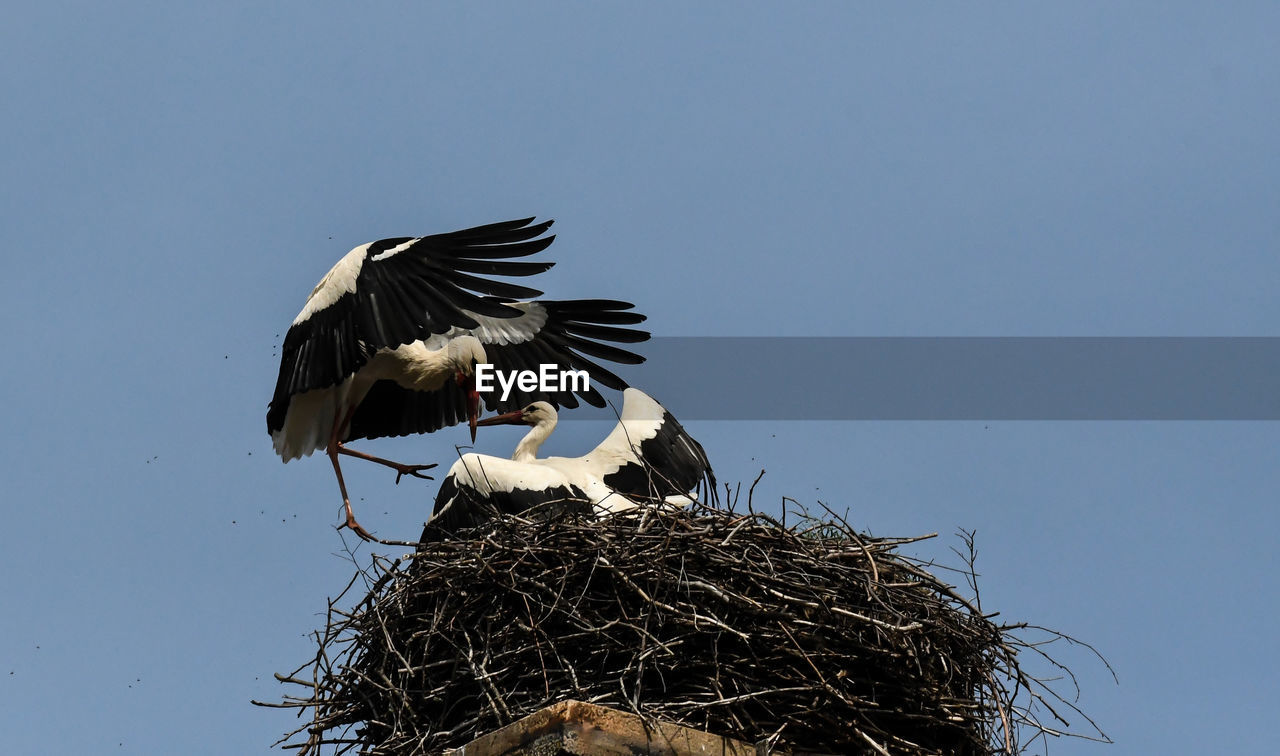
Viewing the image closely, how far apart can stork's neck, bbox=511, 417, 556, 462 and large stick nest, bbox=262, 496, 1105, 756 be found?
1768 millimetres

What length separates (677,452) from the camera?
337 inches

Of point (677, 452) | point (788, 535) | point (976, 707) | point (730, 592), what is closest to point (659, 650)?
point (730, 592)

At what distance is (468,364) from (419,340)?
1.06 ft

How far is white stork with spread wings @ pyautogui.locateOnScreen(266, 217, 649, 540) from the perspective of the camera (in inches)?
314

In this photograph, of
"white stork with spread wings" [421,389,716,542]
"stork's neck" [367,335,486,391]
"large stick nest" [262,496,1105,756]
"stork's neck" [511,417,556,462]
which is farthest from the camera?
"stork's neck" [367,335,486,391]

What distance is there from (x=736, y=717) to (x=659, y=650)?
0.38 meters

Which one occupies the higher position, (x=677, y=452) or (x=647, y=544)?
(x=677, y=452)

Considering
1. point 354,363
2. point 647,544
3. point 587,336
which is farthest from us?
point 587,336

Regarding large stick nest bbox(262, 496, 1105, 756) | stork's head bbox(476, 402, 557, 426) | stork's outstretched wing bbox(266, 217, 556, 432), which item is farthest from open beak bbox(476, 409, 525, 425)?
large stick nest bbox(262, 496, 1105, 756)

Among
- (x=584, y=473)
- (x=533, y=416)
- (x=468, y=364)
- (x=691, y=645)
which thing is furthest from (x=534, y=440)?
(x=691, y=645)

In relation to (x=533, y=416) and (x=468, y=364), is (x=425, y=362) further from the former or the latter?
(x=533, y=416)

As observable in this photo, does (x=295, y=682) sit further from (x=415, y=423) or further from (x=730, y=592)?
(x=415, y=423)

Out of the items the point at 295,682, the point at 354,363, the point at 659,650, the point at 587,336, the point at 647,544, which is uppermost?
the point at 587,336

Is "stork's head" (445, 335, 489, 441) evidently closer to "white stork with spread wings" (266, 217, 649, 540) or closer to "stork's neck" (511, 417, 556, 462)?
"white stork with spread wings" (266, 217, 649, 540)
